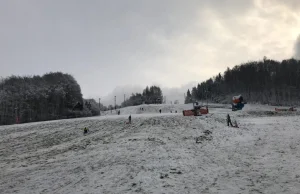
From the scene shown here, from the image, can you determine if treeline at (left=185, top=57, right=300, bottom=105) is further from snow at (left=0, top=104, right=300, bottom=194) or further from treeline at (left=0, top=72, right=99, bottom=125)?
snow at (left=0, top=104, right=300, bottom=194)

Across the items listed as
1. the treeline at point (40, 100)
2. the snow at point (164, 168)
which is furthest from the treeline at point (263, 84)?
the snow at point (164, 168)

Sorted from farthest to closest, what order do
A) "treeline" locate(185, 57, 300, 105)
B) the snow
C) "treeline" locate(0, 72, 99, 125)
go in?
1. "treeline" locate(185, 57, 300, 105)
2. "treeline" locate(0, 72, 99, 125)
3. the snow

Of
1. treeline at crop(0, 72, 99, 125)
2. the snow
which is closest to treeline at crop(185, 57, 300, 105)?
treeline at crop(0, 72, 99, 125)

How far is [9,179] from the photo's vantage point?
61.2ft

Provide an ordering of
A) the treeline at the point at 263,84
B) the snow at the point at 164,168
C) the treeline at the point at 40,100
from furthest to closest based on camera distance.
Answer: the treeline at the point at 263,84, the treeline at the point at 40,100, the snow at the point at 164,168

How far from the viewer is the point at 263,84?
506 ft

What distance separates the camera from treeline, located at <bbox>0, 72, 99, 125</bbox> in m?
97.9

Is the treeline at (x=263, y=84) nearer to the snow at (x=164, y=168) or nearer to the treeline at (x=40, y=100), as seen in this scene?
the treeline at (x=40, y=100)

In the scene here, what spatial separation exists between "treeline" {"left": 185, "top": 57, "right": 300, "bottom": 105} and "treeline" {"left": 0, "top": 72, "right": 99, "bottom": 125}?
88757 mm

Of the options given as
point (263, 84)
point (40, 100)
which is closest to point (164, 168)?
point (40, 100)

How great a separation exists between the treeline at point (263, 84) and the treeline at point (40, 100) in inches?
3494

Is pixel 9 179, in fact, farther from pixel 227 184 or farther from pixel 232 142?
pixel 232 142

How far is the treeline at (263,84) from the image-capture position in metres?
146

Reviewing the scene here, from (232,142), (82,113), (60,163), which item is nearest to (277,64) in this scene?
(82,113)
